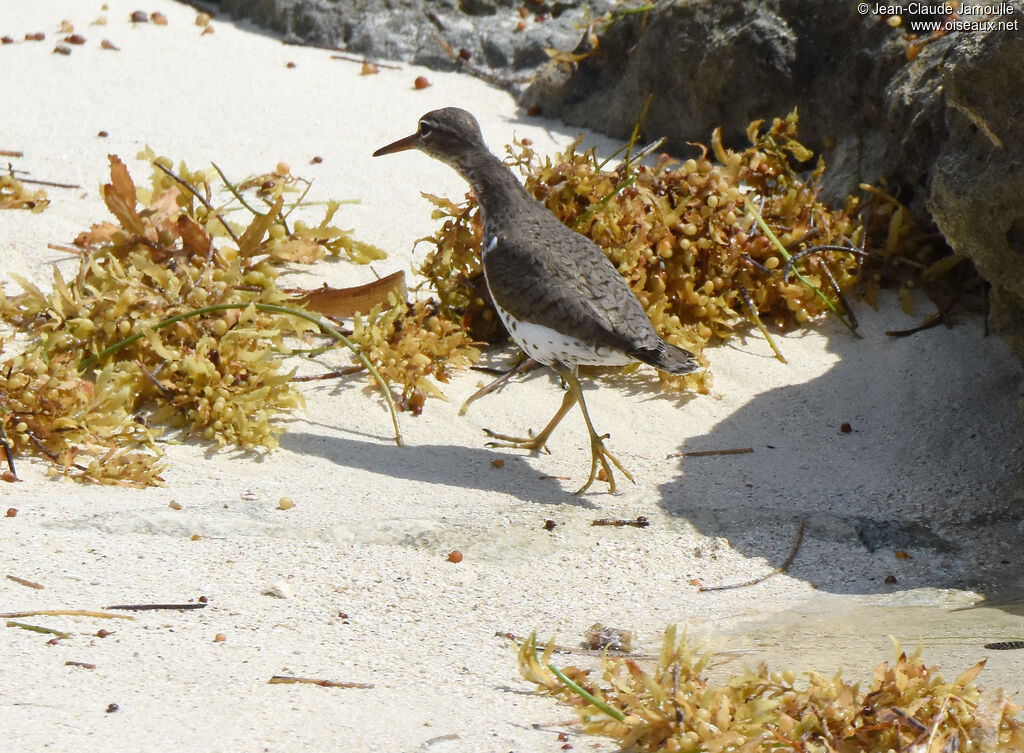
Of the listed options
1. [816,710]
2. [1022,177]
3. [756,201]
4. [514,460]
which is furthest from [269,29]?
[816,710]

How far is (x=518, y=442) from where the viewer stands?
16.3ft

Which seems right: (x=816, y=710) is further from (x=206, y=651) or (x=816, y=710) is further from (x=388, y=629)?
(x=206, y=651)

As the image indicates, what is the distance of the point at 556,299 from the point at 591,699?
2288 millimetres

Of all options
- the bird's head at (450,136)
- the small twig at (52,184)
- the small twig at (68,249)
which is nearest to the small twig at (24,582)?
Answer: the small twig at (68,249)

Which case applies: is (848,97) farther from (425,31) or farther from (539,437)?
(425,31)

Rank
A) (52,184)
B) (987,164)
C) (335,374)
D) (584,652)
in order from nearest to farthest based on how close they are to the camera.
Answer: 1. (584,652)
2. (987,164)
3. (335,374)
4. (52,184)

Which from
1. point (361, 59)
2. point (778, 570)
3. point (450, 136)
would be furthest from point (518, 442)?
point (361, 59)

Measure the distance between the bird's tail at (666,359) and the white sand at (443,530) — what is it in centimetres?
45

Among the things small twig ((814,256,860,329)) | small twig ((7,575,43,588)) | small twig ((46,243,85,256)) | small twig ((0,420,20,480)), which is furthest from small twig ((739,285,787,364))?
small twig ((7,575,43,588))

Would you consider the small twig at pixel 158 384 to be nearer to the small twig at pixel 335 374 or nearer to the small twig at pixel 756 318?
the small twig at pixel 335 374

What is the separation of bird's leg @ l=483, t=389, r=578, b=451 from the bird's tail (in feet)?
1.44

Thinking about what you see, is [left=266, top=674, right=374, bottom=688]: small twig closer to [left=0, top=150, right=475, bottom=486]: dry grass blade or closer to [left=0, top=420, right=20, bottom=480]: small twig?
[left=0, top=150, right=475, bottom=486]: dry grass blade

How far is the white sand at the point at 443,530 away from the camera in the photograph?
276 centimetres

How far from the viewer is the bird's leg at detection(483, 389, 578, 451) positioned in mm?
4898
